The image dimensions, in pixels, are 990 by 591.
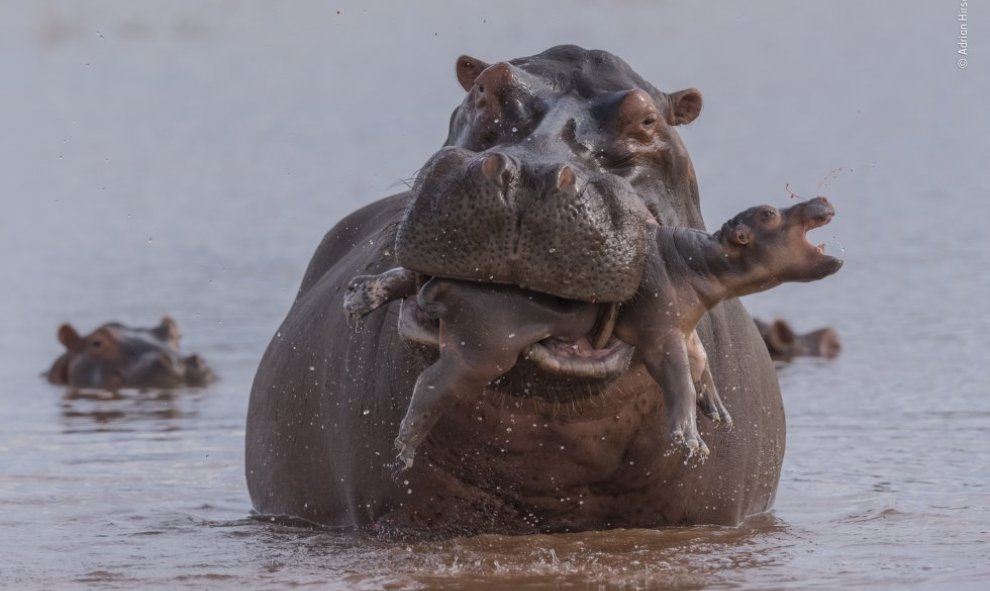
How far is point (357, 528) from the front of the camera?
5922 mm

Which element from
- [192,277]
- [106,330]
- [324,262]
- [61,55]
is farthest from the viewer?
[61,55]

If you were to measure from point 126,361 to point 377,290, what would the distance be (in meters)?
6.60

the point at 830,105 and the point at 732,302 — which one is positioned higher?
the point at 830,105

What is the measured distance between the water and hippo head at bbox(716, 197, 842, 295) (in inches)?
36.3

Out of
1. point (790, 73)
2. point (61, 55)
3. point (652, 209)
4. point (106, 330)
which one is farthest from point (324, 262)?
point (61, 55)

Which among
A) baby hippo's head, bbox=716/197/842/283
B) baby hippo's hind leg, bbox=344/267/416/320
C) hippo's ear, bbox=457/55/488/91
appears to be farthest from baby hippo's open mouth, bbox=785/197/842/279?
hippo's ear, bbox=457/55/488/91

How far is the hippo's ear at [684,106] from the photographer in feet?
19.2

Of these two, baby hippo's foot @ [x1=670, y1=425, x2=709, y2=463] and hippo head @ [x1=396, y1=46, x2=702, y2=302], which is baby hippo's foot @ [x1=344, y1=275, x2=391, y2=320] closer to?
hippo head @ [x1=396, y1=46, x2=702, y2=302]

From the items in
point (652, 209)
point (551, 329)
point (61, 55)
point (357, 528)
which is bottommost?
point (357, 528)

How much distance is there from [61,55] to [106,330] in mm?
27225

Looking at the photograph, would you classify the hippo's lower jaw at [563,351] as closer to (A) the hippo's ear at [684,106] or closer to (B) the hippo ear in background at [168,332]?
(A) the hippo's ear at [684,106]

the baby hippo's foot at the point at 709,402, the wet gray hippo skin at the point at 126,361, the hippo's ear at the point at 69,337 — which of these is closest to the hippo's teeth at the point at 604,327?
the baby hippo's foot at the point at 709,402

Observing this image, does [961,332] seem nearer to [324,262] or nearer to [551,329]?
[324,262]

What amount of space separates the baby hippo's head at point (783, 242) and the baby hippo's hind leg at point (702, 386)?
303mm
